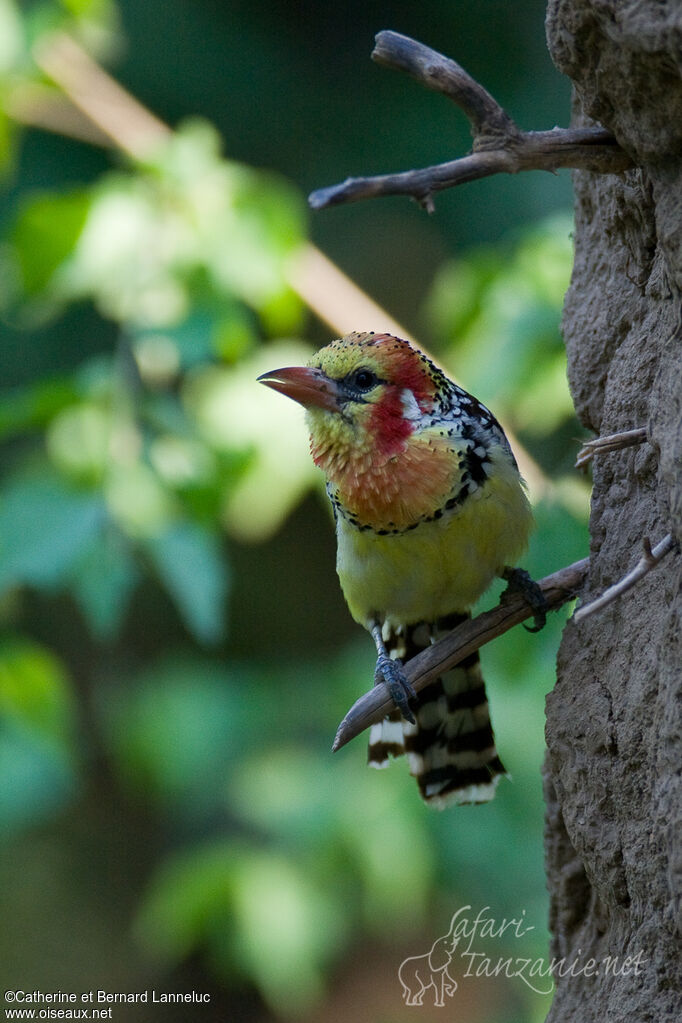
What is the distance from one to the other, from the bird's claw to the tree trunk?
277mm

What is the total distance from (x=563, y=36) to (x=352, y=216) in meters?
4.65

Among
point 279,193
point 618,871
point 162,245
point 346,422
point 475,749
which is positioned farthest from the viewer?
point 279,193

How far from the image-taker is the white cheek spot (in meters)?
2.41

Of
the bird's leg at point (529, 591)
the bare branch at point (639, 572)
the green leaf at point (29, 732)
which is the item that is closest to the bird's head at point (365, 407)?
the bird's leg at point (529, 591)

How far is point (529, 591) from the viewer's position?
220cm

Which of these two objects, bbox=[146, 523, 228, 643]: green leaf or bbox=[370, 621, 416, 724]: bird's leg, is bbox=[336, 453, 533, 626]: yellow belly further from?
bbox=[146, 523, 228, 643]: green leaf

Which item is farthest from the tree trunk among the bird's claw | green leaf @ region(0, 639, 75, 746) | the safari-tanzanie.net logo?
green leaf @ region(0, 639, 75, 746)

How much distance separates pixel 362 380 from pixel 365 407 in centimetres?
8

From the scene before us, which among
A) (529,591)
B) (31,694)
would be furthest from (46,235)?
(529,591)

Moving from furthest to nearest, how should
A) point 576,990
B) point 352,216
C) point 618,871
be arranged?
1. point 352,216
2. point 576,990
3. point 618,871

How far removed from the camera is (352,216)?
6172 mm

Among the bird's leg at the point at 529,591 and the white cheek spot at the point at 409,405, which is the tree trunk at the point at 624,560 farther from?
the white cheek spot at the point at 409,405

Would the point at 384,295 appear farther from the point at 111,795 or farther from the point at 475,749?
the point at 475,749

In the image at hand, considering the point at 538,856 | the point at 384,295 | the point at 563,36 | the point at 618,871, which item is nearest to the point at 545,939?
the point at 538,856
